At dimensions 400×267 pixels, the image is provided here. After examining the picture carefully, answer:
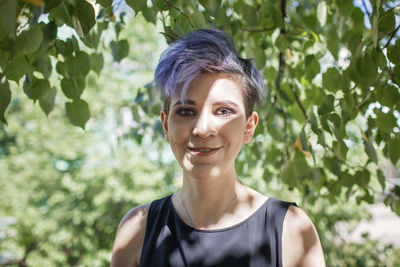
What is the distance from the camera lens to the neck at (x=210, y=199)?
4.08 ft

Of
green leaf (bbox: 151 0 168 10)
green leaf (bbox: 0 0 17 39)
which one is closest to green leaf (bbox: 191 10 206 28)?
green leaf (bbox: 151 0 168 10)

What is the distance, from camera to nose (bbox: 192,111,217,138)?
1115 mm

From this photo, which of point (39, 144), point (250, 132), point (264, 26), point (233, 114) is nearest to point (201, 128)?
point (233, 114)

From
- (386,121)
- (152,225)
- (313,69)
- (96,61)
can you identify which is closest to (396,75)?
(386,121)

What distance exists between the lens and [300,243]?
1.15m

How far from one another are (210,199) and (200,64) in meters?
0.41

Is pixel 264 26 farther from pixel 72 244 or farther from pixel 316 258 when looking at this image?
pixel 72 244

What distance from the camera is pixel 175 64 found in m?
1.17

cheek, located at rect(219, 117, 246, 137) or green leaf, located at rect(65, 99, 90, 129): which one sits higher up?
green leaf, located at rect(65, 99, 90, 129)

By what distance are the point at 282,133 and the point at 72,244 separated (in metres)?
3.34

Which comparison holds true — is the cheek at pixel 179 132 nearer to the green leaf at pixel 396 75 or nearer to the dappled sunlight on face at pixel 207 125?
the dappled sunlight on face at pixel 207 125

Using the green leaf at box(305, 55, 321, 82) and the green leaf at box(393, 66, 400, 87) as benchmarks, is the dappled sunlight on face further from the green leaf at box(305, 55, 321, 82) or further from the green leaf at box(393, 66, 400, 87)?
the green leaf at box(305, 55, 321, 82)

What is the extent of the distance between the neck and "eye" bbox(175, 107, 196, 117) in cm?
20

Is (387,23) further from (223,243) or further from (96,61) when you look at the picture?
(96,61)
